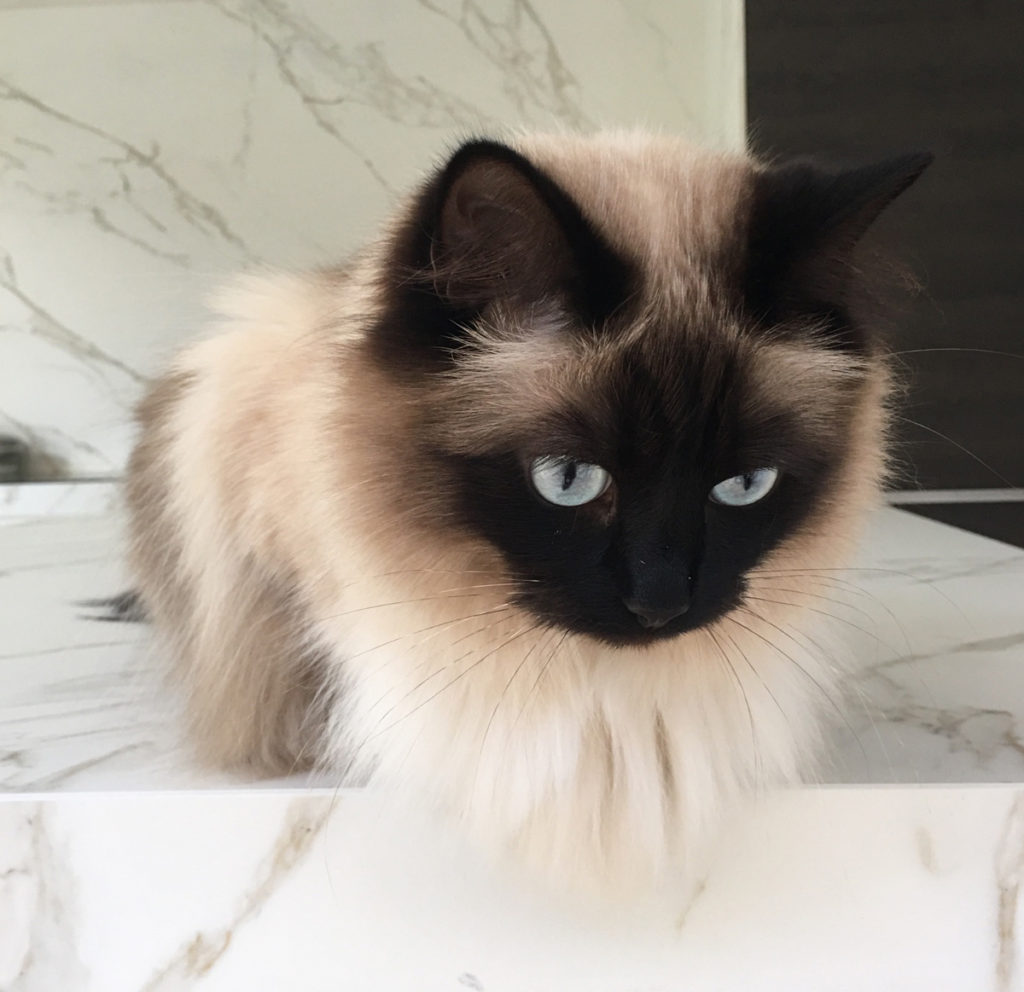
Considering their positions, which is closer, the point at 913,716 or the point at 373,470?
the point at 373,470

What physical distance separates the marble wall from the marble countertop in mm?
953

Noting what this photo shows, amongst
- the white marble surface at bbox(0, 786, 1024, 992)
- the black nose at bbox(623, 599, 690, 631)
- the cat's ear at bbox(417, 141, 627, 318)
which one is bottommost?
the white marble surface at bbox(0, 786, 1024, 992)

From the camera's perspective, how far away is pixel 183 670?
85 cm

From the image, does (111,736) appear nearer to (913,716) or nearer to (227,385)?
(227,385)

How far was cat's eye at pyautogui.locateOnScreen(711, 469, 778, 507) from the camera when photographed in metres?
0.56

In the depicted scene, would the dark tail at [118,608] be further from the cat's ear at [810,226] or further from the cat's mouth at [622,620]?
the cat's ear at [810,226]

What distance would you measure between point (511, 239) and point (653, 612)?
0.80ft

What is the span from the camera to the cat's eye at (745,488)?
56 cm

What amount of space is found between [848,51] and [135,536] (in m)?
1.34

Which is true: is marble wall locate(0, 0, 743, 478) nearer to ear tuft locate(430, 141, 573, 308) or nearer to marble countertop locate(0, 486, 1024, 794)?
marble countertop locate(0, 486, 1024, 794)

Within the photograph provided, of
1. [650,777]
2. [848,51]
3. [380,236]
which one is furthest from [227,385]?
[848,51]

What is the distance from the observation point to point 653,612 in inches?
20.9

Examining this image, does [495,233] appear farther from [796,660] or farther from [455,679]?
[796,660]

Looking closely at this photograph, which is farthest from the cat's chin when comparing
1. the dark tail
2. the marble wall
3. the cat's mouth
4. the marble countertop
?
the marble wall
